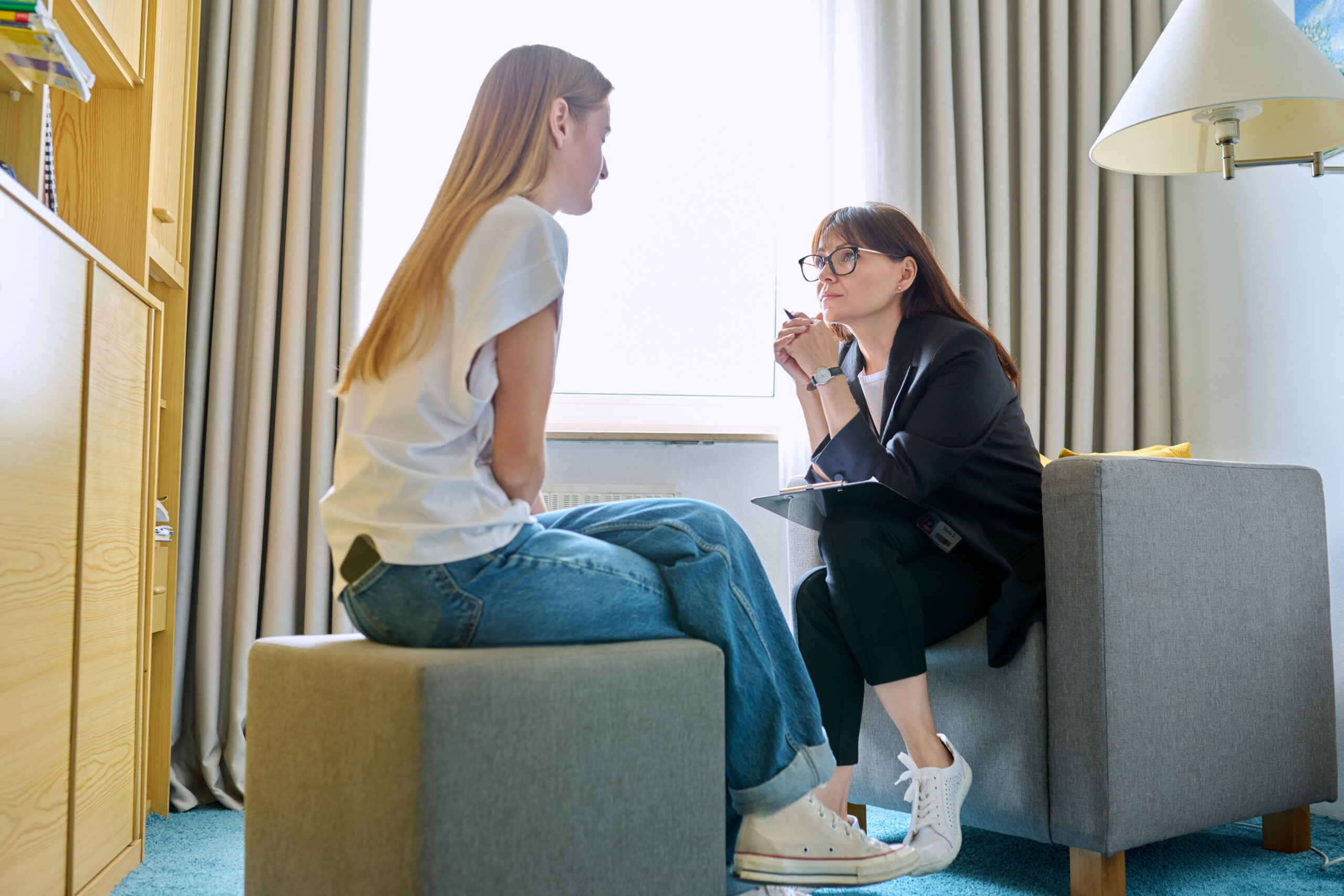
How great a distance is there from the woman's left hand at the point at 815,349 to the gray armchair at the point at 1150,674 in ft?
0.90

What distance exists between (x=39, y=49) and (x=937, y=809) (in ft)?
5.22

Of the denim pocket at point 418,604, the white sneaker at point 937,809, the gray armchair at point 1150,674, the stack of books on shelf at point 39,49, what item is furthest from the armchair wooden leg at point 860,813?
the stack of books on shelf at point 39,49

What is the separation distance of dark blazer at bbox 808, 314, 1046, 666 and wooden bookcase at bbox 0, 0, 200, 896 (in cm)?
108

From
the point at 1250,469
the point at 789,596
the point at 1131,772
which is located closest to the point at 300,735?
the point at 1131,772

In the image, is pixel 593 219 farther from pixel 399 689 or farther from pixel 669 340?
pixel 399 689

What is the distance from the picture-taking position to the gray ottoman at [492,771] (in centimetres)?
90

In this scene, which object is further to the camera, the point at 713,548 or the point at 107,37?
the point at 107,37

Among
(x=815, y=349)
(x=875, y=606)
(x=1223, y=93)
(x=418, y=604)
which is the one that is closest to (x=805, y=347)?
(x=815, y=349)

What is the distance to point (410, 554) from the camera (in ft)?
3.22

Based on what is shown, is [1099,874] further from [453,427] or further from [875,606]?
[453,427]

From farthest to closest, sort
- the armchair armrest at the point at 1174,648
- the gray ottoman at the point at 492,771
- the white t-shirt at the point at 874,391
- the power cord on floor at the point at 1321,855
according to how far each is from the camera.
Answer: the white t-shirt at the point at 874,391 → the power cord on floor at the point at 1321,855 → the armchair armrest at the point at 1174,648 → the gray ottoman at the point at 492,771

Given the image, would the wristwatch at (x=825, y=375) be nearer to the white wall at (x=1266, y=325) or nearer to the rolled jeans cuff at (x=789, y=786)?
the rolled jeans cuff at (x=789, y=786)

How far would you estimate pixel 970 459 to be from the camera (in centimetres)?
158

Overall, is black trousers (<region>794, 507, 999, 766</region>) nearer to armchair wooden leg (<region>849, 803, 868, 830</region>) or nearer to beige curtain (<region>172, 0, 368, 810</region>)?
armchair wooden leg (<region>849, 803, 868, 830</region>)
